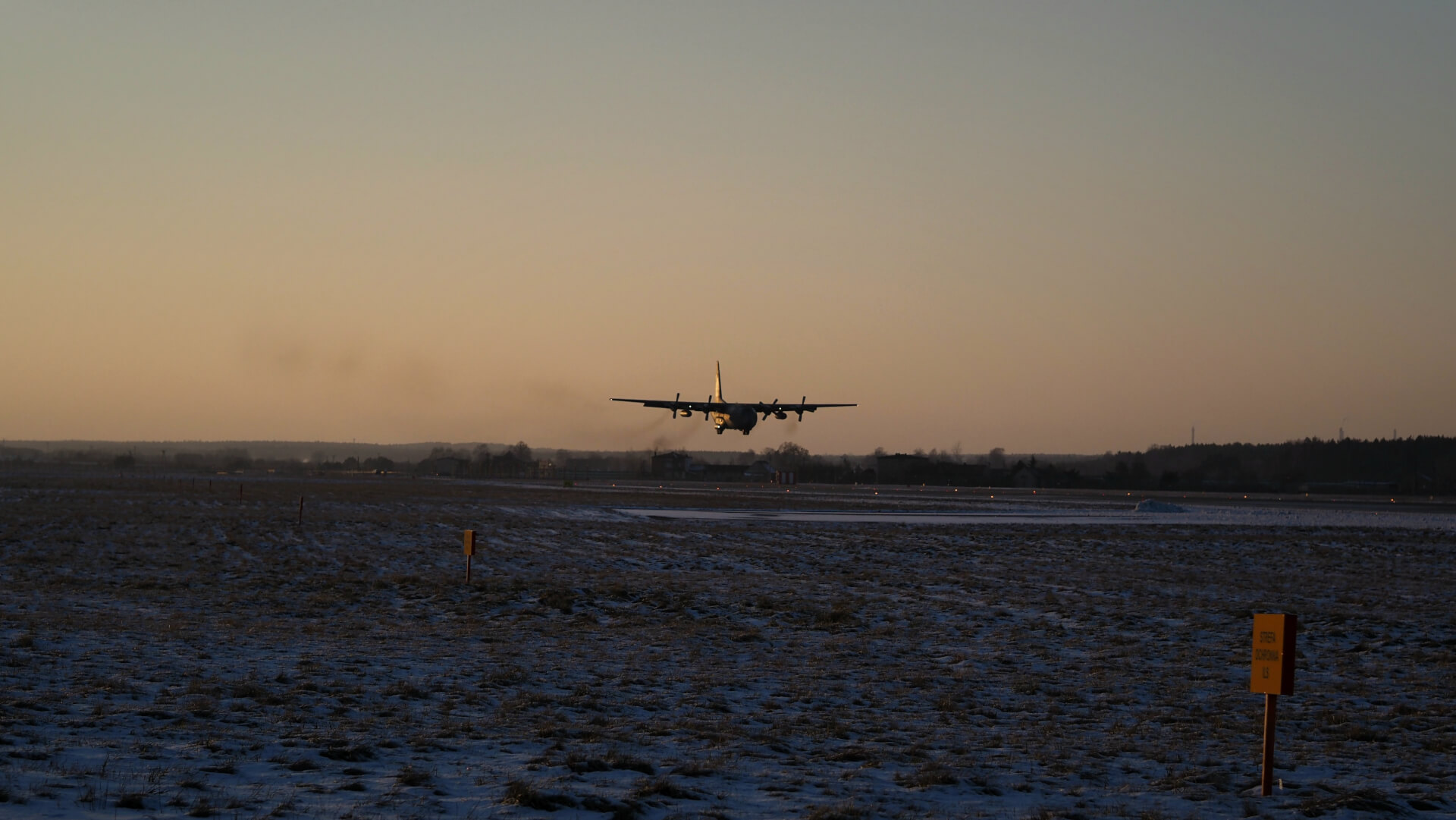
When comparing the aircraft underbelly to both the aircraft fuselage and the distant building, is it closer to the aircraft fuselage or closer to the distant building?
the aircraft fuselage

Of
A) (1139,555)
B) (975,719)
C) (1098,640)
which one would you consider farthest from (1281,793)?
(1139,555)

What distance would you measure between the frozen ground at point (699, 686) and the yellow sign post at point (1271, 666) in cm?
39

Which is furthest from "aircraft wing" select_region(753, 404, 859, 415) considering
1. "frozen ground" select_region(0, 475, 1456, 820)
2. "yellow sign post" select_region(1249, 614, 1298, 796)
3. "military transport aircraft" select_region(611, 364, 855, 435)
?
"yellow sign post" select_region(1249, 614, 1298, 796)

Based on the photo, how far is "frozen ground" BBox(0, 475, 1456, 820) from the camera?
7.98m

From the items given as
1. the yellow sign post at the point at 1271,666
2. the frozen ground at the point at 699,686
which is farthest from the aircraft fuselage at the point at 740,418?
the yellow sign post at the point at 1271,666

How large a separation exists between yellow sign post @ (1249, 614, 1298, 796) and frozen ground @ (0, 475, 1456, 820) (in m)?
0.39

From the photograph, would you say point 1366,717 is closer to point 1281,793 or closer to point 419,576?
point 1281,793

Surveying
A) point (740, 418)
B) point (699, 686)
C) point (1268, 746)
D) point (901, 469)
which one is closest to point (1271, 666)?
point (1268, 746)

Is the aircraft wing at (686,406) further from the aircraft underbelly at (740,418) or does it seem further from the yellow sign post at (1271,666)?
the yellow sign post at (1271,666)

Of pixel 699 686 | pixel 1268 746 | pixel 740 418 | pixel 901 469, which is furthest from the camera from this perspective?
pixel 901 469

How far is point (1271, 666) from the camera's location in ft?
27.1

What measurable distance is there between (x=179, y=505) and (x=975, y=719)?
5452 centimetres

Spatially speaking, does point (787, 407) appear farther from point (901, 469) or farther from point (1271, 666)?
point (901, 469)

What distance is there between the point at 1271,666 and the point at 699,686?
6.04 meters
